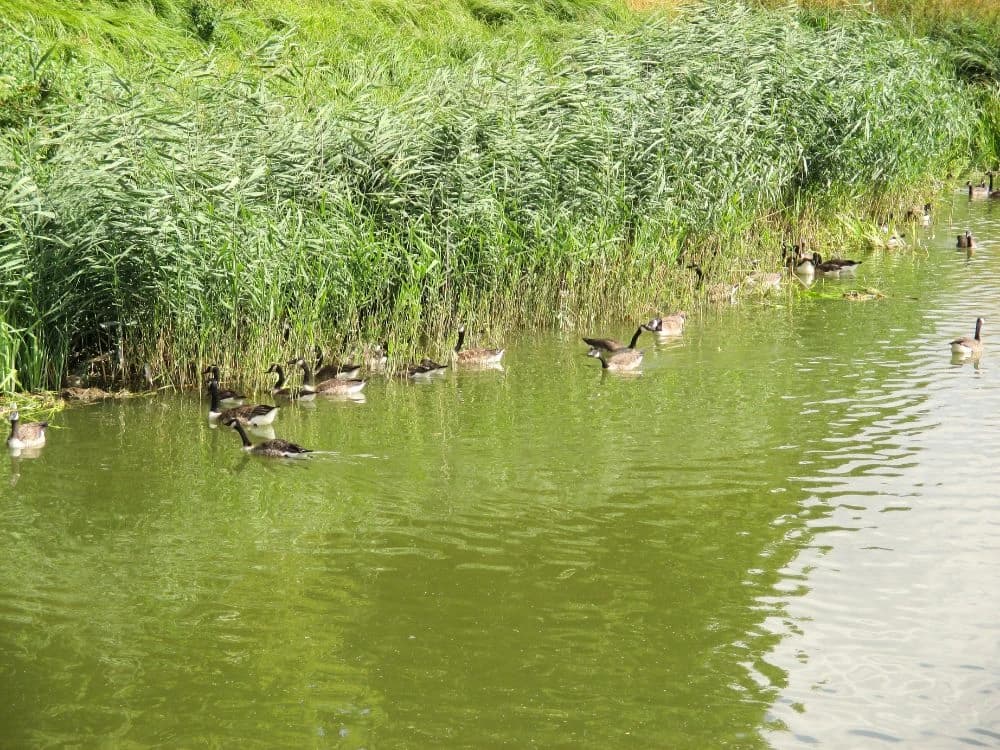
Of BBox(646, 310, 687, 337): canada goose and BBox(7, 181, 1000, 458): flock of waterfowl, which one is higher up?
BBox(646, 310, 687, 337): canada goose

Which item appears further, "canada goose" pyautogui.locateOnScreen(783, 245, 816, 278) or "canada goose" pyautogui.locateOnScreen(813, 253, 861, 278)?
"canada goose" pyautogui.locateOnScreen(783, 245, 816, 278)

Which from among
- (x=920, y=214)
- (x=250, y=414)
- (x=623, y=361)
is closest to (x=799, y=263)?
(x=920, y=214)

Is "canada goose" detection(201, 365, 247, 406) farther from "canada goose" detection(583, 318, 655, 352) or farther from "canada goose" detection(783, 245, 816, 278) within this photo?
"canada goose" detection(783, 245, 816, 278)

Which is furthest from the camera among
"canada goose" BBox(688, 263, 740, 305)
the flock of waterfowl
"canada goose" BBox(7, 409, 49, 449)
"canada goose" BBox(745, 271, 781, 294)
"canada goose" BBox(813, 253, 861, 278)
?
"canada goose" BBox(813, 253, 861, 278)

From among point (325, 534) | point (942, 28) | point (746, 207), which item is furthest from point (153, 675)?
point (942, 28)

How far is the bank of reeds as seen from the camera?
13133mm

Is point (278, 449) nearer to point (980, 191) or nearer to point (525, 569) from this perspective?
point (525, 569)

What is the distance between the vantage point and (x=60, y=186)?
13062 mm

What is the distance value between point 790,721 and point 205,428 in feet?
24.7

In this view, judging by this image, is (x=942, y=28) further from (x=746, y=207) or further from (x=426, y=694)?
(x=426, y=694)

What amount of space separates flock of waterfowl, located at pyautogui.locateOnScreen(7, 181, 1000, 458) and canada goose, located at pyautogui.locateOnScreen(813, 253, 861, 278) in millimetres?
408

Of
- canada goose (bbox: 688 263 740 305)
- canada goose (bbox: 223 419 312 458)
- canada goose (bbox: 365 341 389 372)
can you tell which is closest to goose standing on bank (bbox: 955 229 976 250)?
canada goose (bbox: 688 263 740 305)

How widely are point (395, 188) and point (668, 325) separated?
4.00m

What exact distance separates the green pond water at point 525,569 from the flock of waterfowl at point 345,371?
0.66ft
